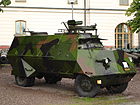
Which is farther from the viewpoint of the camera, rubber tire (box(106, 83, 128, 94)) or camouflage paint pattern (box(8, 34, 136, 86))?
rubber tire (box(106, 83, 128, 94))

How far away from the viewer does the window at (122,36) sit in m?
40.7

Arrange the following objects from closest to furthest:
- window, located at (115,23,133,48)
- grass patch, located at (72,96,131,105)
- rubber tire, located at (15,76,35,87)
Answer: grass patch, located at (72,96,131,105) < rubber tire, located at (15,76,35,87) < window, located at (115,23,133,48)

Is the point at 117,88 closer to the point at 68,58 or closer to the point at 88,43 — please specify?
the point at 88,43

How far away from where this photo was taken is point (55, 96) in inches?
512

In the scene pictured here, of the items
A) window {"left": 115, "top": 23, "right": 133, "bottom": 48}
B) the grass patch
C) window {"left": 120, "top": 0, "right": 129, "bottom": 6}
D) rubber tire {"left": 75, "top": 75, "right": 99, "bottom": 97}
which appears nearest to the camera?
the grass patch

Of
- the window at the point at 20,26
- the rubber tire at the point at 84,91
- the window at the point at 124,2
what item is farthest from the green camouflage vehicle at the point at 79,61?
the window at the point at 124,2

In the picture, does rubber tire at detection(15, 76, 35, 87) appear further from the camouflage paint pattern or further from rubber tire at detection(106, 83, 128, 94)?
rubber tire at detection(106, 83, 128, 94)

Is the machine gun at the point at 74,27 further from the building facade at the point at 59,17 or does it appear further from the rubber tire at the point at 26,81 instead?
the building facade at the point at 59,17

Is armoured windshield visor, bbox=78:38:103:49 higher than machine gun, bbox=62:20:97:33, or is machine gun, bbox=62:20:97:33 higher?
machine gun, bbox=62:20:97:33

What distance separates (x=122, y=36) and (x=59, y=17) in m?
6.84

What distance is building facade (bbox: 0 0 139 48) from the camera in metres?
38.1

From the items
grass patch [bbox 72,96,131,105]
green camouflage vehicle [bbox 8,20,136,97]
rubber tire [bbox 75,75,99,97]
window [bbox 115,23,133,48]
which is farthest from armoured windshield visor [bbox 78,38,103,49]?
window [bbox 115,23,133,48]

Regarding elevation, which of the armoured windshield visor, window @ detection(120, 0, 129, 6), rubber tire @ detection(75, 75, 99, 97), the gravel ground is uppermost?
window @ detection(120, 0, 129, 6)

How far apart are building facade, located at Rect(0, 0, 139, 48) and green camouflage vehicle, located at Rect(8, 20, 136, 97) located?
23.1 meters
